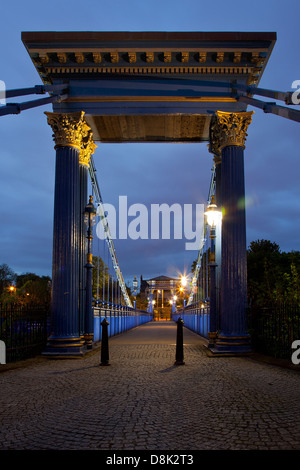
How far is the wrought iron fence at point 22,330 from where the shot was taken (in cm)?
904

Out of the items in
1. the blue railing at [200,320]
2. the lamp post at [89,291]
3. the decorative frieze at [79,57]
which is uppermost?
the decorative frieze at [79,57]

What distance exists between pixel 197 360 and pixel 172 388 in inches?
129

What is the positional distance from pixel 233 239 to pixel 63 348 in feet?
15.2

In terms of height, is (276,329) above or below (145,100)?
below

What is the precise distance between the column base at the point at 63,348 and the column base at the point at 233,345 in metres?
3.09

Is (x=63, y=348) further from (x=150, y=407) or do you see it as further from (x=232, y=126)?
(x=232, y=126)

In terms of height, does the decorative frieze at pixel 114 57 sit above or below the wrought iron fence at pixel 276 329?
above

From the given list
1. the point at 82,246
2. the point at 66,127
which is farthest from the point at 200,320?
the point at 66,127

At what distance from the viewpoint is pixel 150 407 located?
4.86m

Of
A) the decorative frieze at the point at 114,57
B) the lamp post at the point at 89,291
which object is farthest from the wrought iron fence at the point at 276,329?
the decorative frieze at the point at 114,57

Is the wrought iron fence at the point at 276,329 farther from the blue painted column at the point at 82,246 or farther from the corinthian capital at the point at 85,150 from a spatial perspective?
the corinthian capital at the point at 85,150

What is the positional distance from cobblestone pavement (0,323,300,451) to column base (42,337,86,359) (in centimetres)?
148

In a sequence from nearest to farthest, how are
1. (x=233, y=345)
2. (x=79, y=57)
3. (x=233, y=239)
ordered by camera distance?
(x=233, y=345) < (x=233, y=239) < (x=79, y=57)
